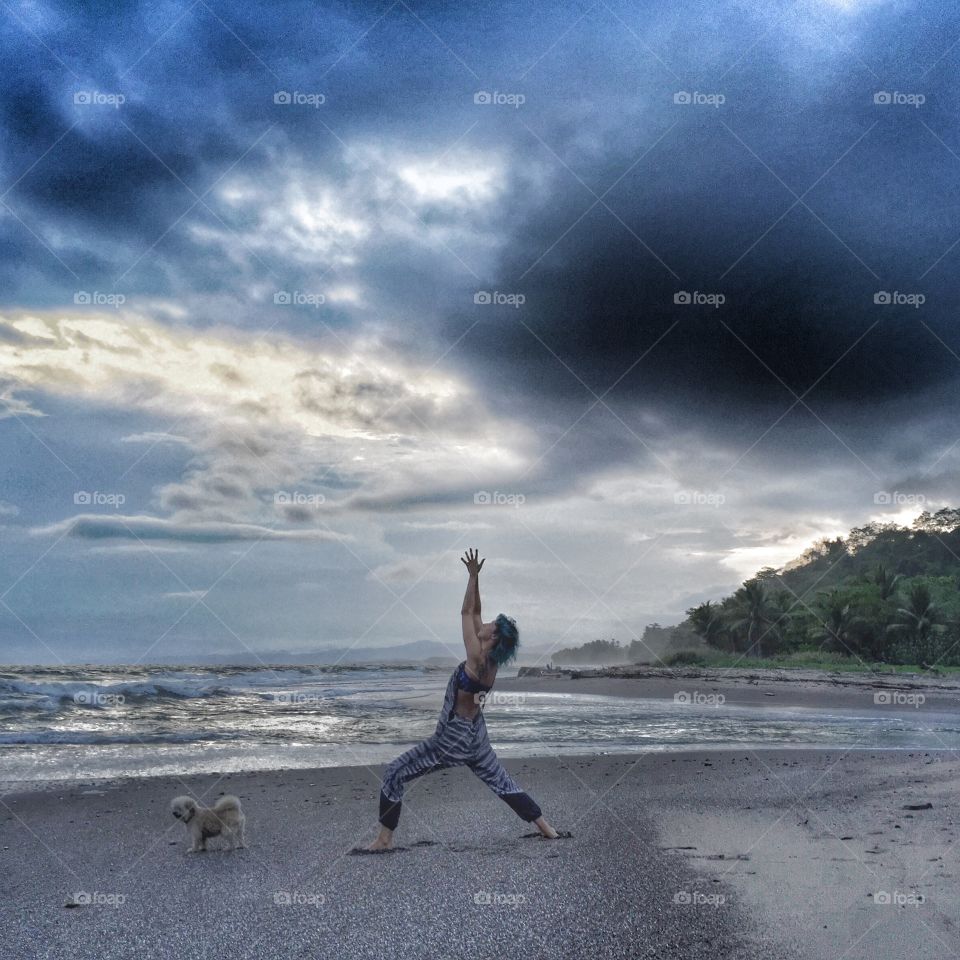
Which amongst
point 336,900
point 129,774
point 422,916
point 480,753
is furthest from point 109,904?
point 129,774

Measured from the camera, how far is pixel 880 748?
15.5 meters

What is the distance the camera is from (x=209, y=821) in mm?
7945

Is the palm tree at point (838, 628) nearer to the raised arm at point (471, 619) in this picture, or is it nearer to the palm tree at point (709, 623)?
the palm tree at point (709, 623)

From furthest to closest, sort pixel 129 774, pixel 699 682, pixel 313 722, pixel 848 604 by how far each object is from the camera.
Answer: pixel 848 604 → pixel 699 682 → pixel 313 722 → pixel 129 774

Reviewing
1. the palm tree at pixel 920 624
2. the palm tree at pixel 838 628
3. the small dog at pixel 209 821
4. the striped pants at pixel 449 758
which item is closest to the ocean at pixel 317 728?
the small dog at pixel 209 821

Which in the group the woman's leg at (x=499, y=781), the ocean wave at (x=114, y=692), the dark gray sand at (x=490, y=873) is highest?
the woman's leg at (x=499, y=781)

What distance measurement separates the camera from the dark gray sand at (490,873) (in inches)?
218

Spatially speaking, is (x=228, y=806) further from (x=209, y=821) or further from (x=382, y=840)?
(x=382, y=840)

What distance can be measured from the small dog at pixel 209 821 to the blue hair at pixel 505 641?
281 cm

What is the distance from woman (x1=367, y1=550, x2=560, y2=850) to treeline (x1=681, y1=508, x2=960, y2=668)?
50.0 meters

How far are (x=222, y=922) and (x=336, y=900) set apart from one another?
31.6 inches

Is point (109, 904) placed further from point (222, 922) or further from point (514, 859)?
point (514, 859)

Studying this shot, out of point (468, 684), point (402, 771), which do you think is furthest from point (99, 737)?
point (468, 684)

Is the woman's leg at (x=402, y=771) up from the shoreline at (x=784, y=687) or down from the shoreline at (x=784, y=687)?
up
